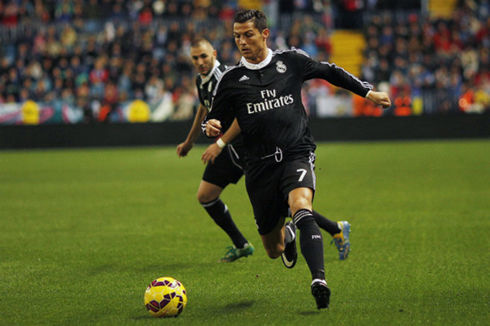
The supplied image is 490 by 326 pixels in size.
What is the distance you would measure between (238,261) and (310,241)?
2.11m

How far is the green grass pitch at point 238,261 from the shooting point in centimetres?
499

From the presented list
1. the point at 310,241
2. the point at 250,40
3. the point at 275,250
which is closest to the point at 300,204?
the point at 310,241

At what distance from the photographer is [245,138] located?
563 centimetres

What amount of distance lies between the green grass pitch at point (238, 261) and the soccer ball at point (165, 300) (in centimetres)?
7

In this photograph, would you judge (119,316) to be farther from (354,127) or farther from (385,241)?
(354,127)

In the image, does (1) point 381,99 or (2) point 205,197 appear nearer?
(1) point 381,99

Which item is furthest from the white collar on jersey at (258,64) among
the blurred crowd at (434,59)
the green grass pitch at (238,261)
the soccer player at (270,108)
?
the blurred crowd at (434,59)

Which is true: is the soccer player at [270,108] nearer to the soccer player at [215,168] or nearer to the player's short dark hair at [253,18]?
the player's short dark hair at [253,18]

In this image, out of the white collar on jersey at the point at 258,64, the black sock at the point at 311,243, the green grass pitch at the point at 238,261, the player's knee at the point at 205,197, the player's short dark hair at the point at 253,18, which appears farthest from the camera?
the player's knee at the point at 205,197

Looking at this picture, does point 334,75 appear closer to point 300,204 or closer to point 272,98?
point 272,98

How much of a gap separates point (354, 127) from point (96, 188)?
11.3m

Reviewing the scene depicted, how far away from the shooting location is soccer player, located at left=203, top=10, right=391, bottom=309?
17.7ft

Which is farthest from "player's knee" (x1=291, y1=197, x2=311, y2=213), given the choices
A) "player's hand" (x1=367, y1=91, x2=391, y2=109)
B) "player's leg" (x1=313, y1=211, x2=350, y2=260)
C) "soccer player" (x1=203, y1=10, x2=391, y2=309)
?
"player's leg" (x1=313, y1=211, x2=350, y2=260)

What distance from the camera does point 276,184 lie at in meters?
5.44
